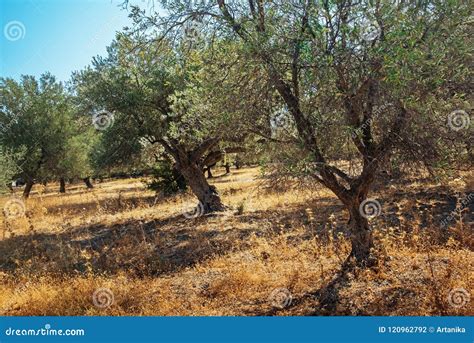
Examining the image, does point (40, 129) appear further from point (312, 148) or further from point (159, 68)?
point (312, 148)

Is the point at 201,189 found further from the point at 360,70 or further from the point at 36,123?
the point at 36,123

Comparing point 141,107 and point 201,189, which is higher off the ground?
point 141,107

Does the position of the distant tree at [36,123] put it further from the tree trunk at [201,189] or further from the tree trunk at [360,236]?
the tree trunk at [360,236]

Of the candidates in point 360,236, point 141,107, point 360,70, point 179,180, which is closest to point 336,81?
point 360,70

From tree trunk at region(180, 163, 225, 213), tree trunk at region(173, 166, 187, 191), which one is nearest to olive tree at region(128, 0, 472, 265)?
tree trunk at region(180, 163, 225, 213)

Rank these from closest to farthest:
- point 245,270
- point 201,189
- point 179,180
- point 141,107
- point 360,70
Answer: point 360,70 → point 245,270 → point 141,107 → point 201,189 → point 179,180

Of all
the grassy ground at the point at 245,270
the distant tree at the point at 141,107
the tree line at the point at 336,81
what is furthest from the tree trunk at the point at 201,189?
the tree line at the point at 336,81

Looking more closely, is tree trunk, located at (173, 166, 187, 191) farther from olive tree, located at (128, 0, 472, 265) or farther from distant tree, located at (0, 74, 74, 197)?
olive tree, located at (128, 0, 472, 265)

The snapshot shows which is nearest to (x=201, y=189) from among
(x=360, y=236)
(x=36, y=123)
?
(x=360, y=236)

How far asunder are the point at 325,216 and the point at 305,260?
559 centimetres

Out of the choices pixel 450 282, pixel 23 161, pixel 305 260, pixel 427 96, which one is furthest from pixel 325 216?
pixel 23 161

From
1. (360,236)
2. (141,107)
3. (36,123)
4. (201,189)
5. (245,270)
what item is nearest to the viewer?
(360,236)

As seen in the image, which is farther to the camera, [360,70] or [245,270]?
[245,270]

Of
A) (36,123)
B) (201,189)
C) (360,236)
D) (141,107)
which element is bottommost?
(360,236)
